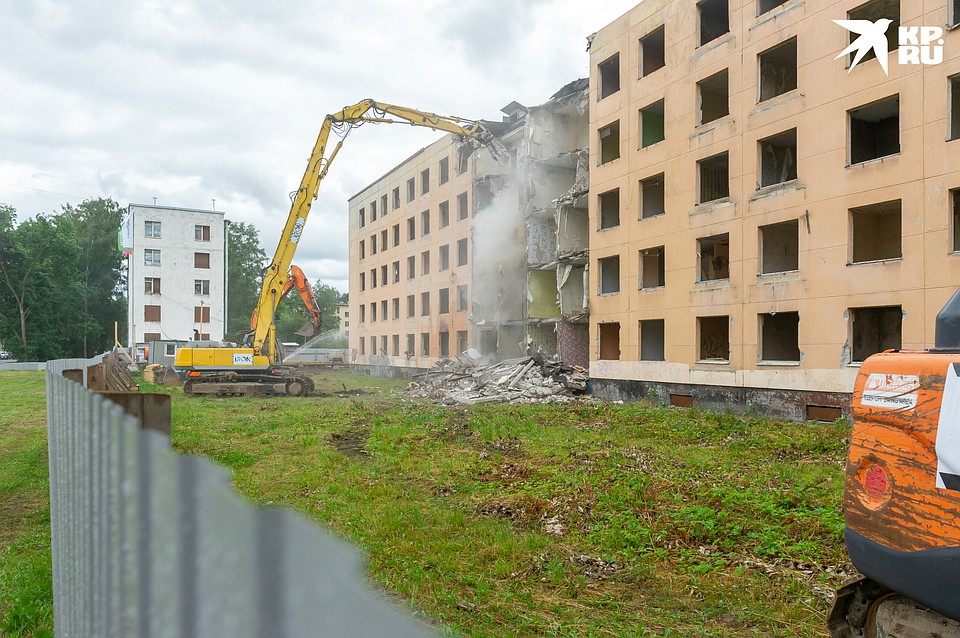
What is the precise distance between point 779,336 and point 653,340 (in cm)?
505

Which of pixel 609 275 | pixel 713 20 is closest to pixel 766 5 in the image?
pixel 713 20

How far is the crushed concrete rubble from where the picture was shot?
2416 cm

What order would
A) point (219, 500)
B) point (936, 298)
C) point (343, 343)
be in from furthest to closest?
point (343, 343)
point (936, 298)
point (219, 500)

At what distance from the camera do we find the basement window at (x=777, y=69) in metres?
19.3

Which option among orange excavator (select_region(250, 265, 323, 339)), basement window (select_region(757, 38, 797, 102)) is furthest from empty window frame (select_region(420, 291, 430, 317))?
basement window (select_region(757, 38, 797, 102))

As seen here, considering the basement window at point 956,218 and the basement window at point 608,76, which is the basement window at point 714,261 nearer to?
the basement window at point 956,218

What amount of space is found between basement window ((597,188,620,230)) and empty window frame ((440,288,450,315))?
543 inches

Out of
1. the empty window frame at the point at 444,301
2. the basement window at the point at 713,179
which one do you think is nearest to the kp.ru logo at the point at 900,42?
the basement window at the point at 713,179

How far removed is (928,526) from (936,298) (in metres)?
14.3

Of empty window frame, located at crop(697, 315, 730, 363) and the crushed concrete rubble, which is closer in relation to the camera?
empty window frame, located at crop(697, 315, 730, 363)

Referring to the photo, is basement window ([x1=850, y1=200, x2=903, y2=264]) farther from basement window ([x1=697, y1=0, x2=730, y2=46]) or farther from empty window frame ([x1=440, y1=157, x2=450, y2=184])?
empty window frame ([x1=440, y1=157, x2=450, y2=184])

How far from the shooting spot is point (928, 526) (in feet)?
10.5

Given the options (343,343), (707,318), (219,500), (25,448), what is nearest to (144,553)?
(219,500)

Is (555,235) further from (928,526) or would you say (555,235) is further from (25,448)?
(928,526)
